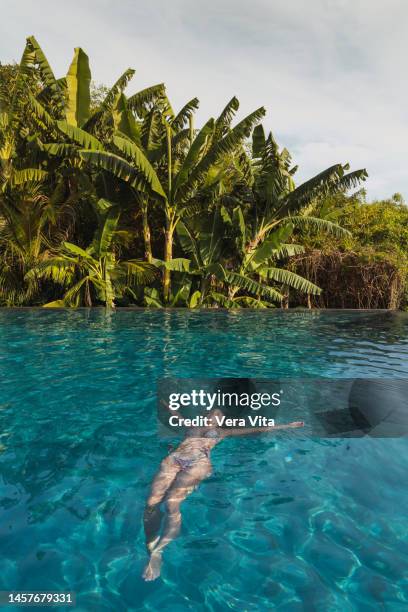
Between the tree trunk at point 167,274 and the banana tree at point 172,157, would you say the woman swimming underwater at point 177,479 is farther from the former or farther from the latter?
the tree trunk at point 167,274

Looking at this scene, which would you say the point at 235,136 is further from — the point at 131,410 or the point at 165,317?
the point at 131,410

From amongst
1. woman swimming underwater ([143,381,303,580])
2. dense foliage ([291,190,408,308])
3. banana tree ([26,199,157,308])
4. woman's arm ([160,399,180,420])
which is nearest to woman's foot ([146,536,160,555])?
woman swimming underwater ([143,381,303,580])

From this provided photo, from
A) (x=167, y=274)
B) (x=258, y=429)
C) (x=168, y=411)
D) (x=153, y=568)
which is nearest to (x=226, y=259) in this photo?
(x=167, y=274)

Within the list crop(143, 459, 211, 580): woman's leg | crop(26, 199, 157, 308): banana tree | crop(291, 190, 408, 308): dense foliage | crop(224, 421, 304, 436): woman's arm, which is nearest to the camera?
crop(143, 459, 211, 580): woman's leg

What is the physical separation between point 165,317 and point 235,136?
19.1 feet

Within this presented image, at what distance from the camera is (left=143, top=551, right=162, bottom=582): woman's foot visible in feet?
6.20

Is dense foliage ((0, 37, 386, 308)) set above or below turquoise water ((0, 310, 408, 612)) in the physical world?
above

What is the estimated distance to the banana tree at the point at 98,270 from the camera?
38.7 ft

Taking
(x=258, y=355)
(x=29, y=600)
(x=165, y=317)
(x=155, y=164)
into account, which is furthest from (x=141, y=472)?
(x=155, y=164)

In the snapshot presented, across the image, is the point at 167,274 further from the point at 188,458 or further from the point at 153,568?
the point at 153,568

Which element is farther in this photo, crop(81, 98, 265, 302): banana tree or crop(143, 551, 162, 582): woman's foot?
crop(81, 98, 265, 302): banana tree

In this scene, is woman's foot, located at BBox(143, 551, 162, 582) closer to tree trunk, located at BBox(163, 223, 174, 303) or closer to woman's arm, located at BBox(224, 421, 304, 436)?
woman's arm, located at BBox(224, 421, 304, 436)

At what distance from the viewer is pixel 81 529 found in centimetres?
222

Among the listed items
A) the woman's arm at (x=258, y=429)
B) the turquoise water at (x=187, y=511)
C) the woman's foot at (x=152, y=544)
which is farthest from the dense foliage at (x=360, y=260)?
the woman's foot at (x=152, y=544)
